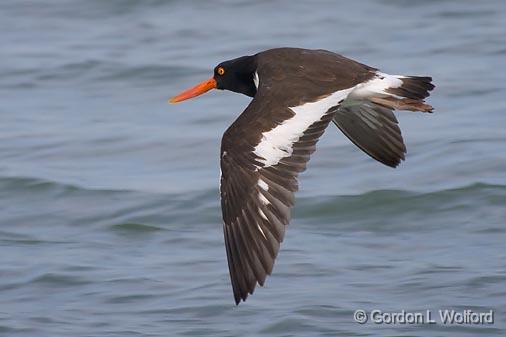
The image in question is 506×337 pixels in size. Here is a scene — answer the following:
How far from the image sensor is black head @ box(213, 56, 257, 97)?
28.2 feet

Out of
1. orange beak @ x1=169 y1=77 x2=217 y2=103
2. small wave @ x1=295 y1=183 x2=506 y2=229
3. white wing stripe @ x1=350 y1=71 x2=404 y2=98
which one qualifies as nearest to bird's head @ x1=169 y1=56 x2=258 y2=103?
orange beak @ x1=169 y1=77 x2=217 y2=103

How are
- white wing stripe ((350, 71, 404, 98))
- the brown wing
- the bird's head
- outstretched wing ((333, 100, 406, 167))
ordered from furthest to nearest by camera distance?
outstretched wing ((333, 100, 406, 167)) < the bird's head < white wing stripe ((350, 71, 404, 98)) < the brown wing

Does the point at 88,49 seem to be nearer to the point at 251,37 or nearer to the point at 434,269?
the point at 251,37

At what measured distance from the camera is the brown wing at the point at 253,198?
7.01 metres

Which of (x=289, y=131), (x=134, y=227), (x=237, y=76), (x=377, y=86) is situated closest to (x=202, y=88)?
(x=237, y=76)

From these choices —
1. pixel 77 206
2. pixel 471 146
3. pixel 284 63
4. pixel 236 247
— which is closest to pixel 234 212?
pixel 236 247

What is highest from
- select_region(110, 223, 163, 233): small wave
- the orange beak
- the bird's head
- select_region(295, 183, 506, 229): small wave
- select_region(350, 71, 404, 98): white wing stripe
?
select_region(350, 71, 404, 98): white wing stripe

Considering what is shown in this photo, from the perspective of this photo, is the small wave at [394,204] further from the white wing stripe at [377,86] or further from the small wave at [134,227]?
the white wing stripe at [377,86]

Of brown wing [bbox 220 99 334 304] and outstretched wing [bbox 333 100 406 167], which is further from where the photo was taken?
outstretched wing [bbox 333 100 406 167]

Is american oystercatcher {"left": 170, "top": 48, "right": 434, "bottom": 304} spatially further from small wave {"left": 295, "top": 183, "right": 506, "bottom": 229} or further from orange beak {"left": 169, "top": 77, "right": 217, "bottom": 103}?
small wave {"left": 295, "top": 183, "right": 506, "bottom": 229}

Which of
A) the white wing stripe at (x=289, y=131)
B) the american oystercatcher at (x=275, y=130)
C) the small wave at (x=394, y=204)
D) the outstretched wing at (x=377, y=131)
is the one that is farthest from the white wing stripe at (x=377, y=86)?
the small wave at (x=394, y=204)

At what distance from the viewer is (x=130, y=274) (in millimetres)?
8844

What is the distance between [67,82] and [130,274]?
4.59 metres

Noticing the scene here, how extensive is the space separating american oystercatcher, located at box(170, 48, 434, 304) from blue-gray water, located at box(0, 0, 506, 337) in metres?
0.98
